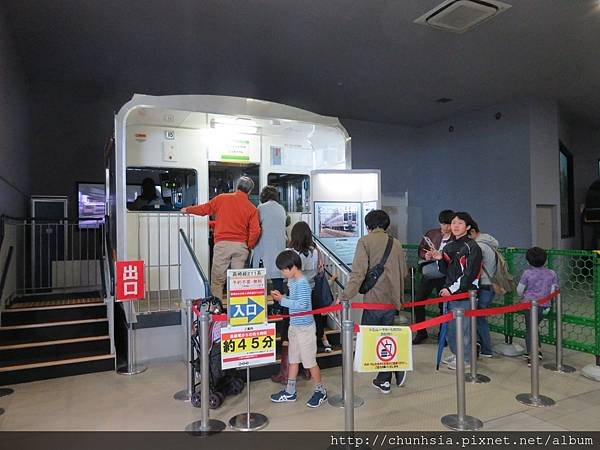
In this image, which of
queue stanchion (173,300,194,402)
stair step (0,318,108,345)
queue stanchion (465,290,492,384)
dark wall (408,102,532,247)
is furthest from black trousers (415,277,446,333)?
dark wall (408,102,532,247)

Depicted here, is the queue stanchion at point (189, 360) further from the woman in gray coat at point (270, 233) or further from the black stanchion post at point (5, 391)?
the black stanchion post at point (5, 391)

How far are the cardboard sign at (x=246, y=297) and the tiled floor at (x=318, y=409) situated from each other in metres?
0.94

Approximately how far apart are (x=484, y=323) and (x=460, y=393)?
221 centimetres

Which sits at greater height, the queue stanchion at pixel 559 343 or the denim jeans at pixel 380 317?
the denim jeans at pixel 380 317

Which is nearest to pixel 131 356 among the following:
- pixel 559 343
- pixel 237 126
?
pixel 237 126

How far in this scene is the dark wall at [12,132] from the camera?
18.4 feet

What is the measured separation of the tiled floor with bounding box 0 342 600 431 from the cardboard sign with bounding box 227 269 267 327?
943mm

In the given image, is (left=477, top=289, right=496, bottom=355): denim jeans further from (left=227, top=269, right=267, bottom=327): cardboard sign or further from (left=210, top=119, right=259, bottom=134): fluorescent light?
(left=210, top=119, right=259, bottom=134): fluorescent light

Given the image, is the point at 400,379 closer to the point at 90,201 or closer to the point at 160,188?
the point at 160,188

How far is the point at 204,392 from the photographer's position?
3375mm

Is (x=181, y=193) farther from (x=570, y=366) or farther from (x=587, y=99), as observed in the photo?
(x=587, y=99)

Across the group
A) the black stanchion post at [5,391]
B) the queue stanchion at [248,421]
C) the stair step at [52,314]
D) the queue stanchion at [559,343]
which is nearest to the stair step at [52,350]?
the black stanchion post at [5,391]

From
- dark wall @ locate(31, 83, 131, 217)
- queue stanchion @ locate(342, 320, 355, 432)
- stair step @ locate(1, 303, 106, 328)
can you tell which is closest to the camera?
queue stanchion @ locate(342, 320, 355, 432)

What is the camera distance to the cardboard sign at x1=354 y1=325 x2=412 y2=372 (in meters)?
3.00
